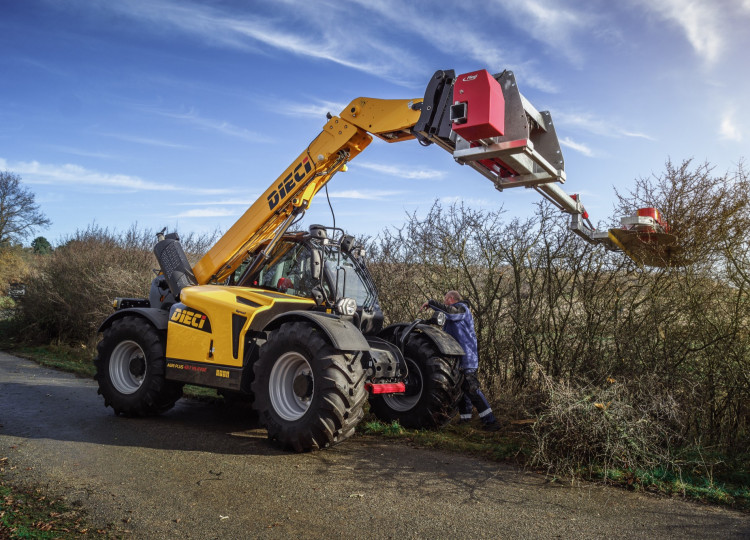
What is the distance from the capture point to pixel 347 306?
6711mm

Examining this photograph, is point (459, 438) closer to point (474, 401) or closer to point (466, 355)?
point (474, 401)

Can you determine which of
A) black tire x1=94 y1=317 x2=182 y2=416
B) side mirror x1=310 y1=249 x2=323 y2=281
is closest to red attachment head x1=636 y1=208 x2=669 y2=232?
side mirror x1=310 y1=249 x2=323 y2=281

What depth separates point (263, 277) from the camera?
757 centimetres

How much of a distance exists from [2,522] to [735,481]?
19.7 feet

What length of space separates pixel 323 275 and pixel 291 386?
4.56ft

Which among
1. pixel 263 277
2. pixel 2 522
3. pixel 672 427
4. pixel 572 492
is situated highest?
pixel 263 277

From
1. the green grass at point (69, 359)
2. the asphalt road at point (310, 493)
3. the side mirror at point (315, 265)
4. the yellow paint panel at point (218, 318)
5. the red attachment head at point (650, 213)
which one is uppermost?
the red attachment head at point (650, 213)

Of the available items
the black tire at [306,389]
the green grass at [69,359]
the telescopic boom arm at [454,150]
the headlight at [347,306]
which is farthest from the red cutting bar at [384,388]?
the green grass at [69,359]

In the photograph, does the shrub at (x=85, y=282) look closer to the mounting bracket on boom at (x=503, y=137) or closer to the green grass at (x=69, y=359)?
the green grass at (x=69, y=359)

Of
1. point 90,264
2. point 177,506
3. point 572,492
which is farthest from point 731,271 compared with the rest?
point 90,264

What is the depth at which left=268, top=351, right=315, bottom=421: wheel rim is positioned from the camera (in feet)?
20.2

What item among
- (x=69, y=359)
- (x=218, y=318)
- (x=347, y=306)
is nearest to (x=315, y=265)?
(x=347, y=306)

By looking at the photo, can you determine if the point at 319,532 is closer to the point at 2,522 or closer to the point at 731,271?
the point at 2,522

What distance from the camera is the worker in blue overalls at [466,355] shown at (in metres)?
7.46
